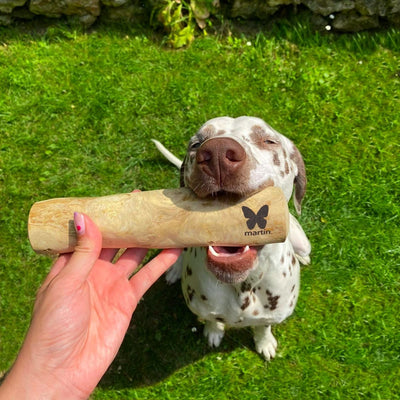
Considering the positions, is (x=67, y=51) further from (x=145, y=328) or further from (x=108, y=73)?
(x=145, y=328)

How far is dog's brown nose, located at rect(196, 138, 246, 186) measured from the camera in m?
2.44

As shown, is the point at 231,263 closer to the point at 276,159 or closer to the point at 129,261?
the point at 276,159

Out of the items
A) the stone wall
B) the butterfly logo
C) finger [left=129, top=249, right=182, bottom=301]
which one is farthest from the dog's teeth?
the stone wall

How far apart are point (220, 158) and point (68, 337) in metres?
1.47

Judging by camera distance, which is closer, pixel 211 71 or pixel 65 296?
pixel 65 296

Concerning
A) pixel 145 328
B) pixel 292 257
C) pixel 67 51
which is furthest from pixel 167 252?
pixel 67 51

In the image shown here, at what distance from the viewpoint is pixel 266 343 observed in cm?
454

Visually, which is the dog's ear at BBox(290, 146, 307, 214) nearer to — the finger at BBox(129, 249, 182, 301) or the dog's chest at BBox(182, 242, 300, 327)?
the dog's chest at BBox(182, 242, 300, 327)

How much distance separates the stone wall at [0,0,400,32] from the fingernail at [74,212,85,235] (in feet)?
13.9

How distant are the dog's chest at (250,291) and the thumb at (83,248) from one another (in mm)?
887

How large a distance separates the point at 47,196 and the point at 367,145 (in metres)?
4.07

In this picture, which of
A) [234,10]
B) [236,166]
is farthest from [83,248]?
[234,10]

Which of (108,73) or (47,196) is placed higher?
(108,73)

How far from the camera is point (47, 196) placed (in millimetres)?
5523
